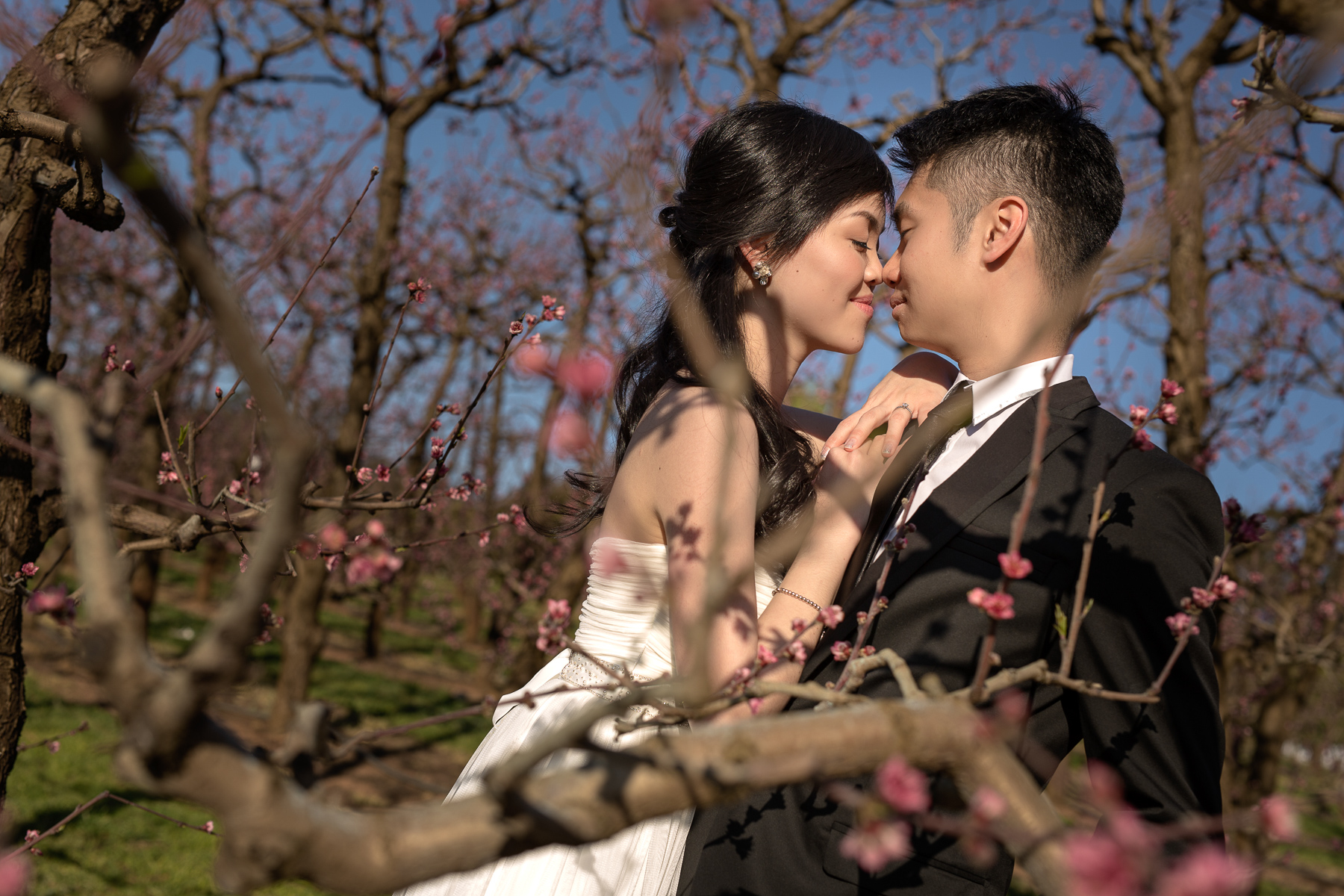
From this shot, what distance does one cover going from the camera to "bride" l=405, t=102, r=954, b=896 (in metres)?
1.81

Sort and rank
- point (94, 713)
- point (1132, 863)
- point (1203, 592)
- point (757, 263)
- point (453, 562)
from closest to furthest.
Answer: point (1132, 863) → point (1203, 592) → point (757, 263) → point (94, 713) → point (453, 562)

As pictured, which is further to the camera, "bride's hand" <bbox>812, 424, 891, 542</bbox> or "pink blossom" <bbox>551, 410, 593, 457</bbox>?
"bride's hand" <bbox>812, 424, 891, 542</bbox>

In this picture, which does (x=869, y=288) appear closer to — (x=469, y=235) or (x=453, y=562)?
(x=469, y=235)

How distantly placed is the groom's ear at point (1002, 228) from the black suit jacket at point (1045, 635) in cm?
41

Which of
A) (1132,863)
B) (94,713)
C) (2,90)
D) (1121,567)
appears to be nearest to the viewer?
(1132,863)

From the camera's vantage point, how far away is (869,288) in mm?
2330

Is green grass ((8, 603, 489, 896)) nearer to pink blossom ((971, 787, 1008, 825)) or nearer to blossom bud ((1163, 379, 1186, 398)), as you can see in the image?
pink blossom ((971, 787, 1008, 825))

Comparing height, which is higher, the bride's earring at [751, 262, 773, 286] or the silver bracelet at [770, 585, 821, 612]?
the bride's earring at [751, 262, 773, 286]

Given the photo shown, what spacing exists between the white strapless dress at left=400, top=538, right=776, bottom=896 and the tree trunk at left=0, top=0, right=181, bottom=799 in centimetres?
122

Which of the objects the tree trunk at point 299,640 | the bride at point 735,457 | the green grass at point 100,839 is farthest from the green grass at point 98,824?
the bride at point 735,457

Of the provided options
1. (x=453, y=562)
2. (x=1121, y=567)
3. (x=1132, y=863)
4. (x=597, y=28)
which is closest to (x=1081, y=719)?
(x=1121, y=567)

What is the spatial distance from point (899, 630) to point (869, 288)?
1010 mm

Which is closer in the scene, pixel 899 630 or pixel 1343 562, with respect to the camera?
pixel 899 630

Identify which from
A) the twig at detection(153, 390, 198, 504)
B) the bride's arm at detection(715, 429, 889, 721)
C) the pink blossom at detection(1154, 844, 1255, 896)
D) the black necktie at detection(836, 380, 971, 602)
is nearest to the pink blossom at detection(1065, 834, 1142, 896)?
the pink blossom at detection(1154, 844, 1255, 896)
